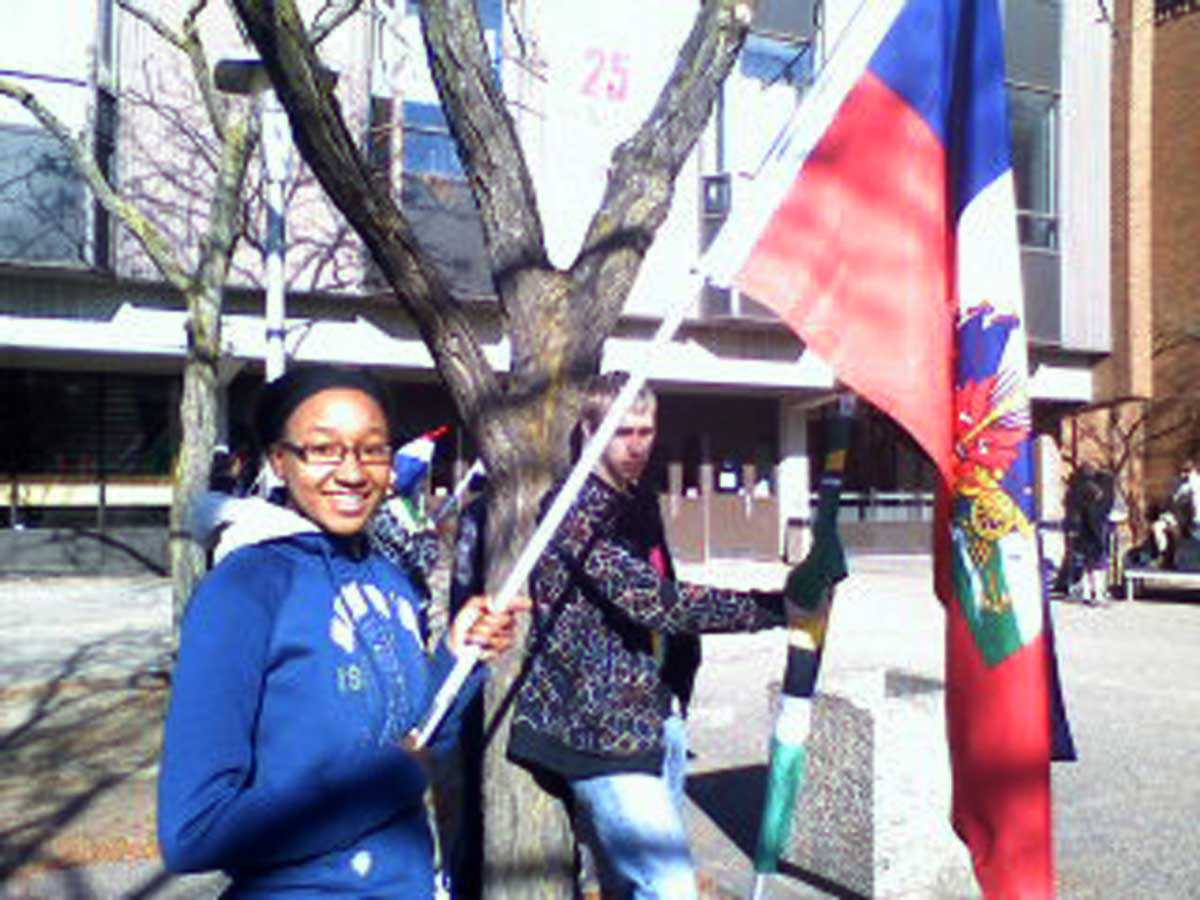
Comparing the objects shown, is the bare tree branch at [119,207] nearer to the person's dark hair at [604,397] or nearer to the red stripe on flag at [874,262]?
the person's dark hair at [604,397]

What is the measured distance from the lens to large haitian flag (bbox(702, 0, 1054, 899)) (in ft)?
10.4

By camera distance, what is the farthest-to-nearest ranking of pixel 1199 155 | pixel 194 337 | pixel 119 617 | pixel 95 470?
pixel 1199 155
pixel 95 470
pixel 119 617
pixel 194 337

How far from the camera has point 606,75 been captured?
18.5 metres

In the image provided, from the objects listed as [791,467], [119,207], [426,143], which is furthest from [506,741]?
[791,467]

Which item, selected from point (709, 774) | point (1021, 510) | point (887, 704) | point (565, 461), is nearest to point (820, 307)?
point (1021, 510)

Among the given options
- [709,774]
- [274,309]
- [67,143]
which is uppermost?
[67,143]

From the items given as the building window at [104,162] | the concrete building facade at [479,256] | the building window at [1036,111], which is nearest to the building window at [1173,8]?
the concrete building facade at [479,256]

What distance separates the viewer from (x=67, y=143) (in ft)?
28.7

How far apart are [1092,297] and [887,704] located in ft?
64.0

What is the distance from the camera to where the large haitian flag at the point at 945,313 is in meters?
3.18

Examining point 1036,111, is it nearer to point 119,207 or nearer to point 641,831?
point 119,207

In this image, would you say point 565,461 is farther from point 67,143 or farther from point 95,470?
point 95,470

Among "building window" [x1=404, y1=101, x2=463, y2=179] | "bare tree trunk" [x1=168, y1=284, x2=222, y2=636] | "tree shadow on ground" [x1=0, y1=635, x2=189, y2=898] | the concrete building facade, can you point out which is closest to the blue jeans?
"tree shadow on ground" [x1=0, y1=635, x2=189, y2=898]

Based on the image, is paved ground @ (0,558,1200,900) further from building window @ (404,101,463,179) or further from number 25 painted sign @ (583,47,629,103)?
number 25 painted sign @ (583,47,629,103)
